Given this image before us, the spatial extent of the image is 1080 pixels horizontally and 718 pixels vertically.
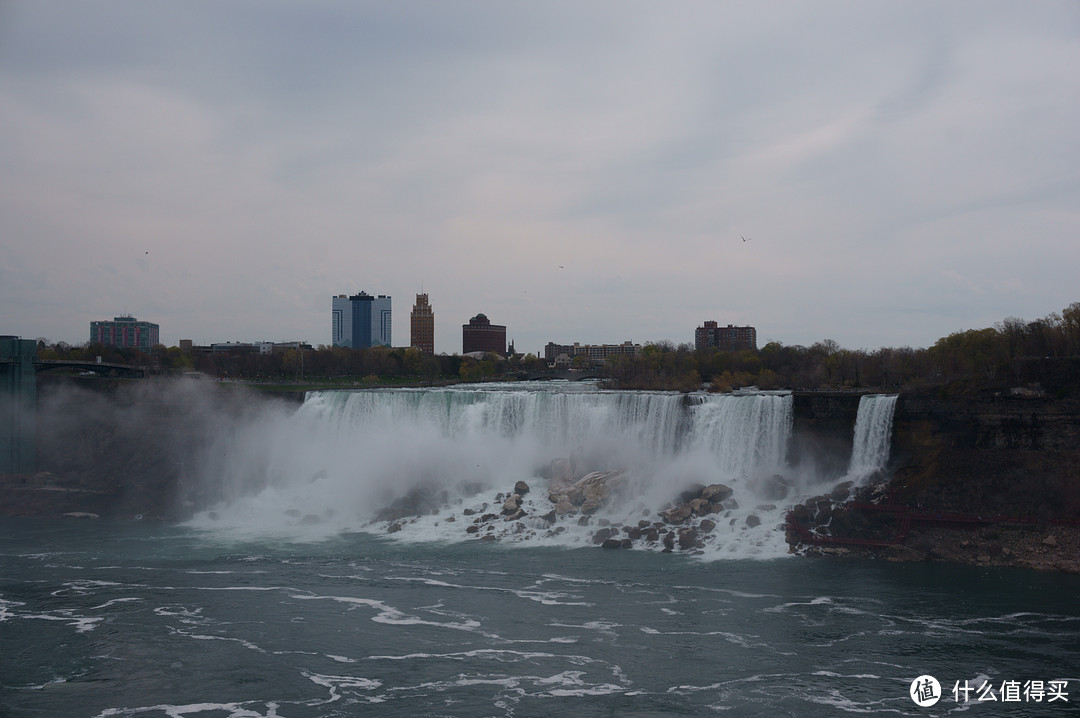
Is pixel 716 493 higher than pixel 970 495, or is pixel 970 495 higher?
pixel 970 495

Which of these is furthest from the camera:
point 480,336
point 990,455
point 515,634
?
point 480,336

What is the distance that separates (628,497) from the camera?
36344 mm

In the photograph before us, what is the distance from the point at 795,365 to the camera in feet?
221

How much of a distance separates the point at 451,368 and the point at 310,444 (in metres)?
54.5

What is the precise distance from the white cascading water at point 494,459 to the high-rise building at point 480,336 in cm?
13246

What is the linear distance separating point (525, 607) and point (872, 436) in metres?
19.2

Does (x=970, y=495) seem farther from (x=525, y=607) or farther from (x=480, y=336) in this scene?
(x=480, y=336)

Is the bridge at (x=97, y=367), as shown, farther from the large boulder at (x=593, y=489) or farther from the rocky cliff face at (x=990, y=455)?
the rocky cliff face at (x=990, y=455)

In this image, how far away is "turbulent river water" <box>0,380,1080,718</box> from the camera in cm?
1769

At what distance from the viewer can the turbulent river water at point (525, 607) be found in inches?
696

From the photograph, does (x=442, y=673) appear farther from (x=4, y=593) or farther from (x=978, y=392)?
(x=978, y=392)

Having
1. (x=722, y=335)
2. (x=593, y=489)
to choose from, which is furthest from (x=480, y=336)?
(x=593, y=489)

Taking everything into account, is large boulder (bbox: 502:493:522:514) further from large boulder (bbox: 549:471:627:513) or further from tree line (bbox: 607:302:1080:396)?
tree line (bbox: 607:302:1080:396)

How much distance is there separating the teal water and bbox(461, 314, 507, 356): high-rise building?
149769 millimetres
